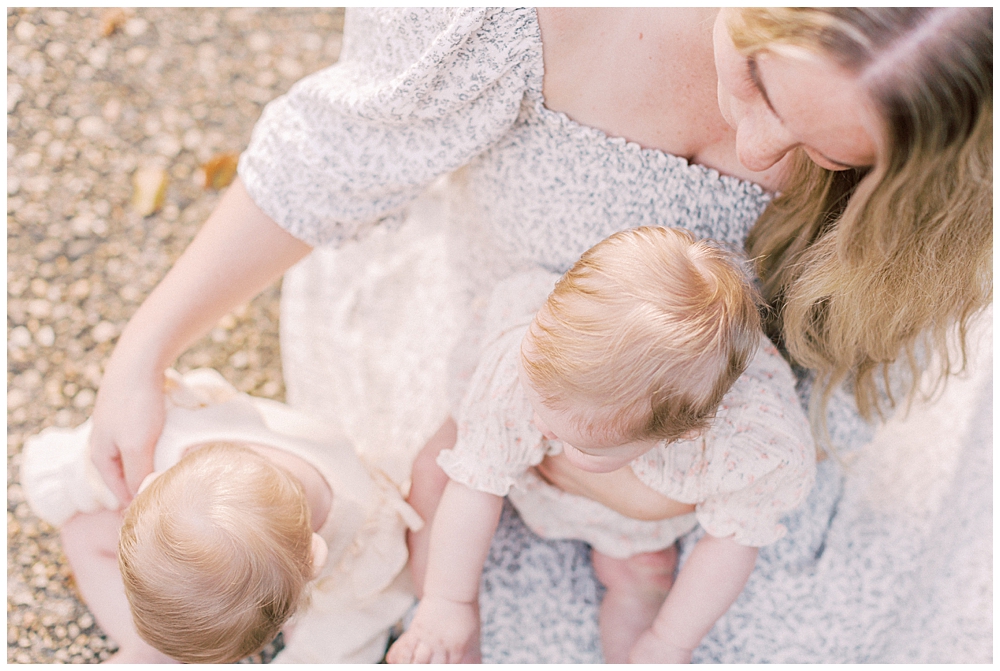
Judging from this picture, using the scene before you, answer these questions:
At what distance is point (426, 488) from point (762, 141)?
0.92m

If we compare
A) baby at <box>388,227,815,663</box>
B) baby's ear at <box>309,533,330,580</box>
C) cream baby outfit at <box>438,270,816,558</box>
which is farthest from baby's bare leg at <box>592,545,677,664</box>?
baby's ear at <box>309,533,330,580</box>

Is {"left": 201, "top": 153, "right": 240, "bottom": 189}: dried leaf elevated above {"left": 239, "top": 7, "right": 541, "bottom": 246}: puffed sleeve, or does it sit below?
below

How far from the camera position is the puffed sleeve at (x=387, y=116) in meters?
1.10

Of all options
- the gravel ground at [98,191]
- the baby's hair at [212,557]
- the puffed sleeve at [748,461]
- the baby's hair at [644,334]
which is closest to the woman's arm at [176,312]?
the baby's hair at [212,557]

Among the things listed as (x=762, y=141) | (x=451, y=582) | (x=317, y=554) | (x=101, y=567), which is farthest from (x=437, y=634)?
(x=762, y=141)

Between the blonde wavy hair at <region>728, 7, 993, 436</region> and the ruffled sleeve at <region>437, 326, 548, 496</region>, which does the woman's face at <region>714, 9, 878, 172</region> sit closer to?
the blonde wavy hair at <region>728, 7, 993, 436</region>

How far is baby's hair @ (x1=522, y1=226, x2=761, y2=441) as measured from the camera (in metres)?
0.96

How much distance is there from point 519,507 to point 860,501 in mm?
641

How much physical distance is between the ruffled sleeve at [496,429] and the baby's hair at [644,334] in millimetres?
189

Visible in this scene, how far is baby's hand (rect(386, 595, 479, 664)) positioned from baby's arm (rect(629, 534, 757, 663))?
315 millimetres

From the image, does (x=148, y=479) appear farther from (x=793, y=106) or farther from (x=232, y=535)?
(x=793, y=106)

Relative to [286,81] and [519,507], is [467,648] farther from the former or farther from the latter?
[286,81]

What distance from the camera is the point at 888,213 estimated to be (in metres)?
0.94

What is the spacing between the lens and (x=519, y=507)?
1503mm
